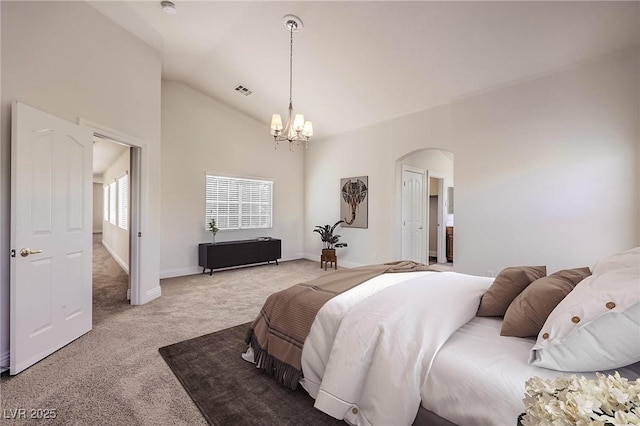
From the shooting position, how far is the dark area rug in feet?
5.67

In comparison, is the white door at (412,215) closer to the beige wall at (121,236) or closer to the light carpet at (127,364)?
the light carpet at (127,364)

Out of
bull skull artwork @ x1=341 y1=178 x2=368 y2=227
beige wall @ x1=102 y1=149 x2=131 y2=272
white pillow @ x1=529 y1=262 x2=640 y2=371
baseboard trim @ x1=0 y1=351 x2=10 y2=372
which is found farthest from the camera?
bull skull artwork @ x1=341 y1=178 x2=368 y2=227

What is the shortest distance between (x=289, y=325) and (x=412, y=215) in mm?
4782

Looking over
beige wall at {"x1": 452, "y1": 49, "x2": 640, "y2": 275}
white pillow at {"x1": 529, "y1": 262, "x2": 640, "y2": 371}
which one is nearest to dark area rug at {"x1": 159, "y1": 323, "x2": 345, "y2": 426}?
white pillow at {"x1": 529, "y1": 262, "x2": 640, "y2": 371}

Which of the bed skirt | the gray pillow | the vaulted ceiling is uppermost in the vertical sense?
the vaulted ceiling

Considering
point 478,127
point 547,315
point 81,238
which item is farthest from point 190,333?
point 478,127

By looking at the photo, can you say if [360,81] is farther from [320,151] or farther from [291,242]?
[291,242]

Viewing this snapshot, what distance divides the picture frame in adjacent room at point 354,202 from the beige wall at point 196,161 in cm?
161

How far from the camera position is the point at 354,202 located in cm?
627

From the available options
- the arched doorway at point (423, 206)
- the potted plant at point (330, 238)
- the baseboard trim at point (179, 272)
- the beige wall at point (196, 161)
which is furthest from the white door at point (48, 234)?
the arched doorway at point (423, 206)

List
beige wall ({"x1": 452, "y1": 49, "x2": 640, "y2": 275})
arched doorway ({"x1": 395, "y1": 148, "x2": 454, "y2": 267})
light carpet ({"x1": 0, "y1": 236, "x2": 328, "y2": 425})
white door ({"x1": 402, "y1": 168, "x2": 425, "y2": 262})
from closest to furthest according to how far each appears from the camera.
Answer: light carpet ({"x1": 0, "y1": 236, "x2": 328, "y2": 425})
beige wall ({"x1": 452, "y1": 49, "x2": 640, "y2": 275})
arched doorway ({"x1": 395, "y1": 148, "x2": 454, "y2": 267})
white door ({"x1": 402, "y1": 168, "x2": 425, "y2": 262})

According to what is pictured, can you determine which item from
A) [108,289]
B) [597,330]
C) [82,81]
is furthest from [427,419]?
[108,289]

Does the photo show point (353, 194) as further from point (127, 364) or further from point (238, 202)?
point (127, 364)

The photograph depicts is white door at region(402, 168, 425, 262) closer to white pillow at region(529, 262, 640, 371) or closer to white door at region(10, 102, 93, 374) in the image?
white pillow at region(529, 262, 640, 371)
